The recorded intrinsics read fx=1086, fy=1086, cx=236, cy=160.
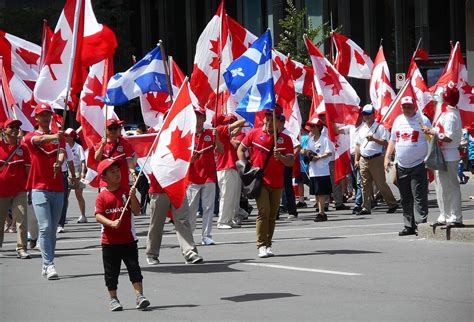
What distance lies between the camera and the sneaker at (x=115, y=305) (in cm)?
944

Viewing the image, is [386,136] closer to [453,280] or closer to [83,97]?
[83,97]

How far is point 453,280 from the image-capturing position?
1046 centimetres

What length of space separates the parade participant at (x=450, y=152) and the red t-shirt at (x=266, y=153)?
1.93 metres

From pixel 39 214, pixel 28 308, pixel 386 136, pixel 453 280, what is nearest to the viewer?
pixel 28 308

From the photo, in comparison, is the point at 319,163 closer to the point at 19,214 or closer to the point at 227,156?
the point at 227,156

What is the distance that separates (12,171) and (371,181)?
7.67 meters

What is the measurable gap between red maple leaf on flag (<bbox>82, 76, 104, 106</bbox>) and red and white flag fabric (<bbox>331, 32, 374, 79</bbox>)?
Result: 22.1ft

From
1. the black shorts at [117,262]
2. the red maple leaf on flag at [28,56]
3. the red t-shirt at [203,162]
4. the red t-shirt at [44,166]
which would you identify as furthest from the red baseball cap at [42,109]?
the red maple leaf on flag at [28,56]

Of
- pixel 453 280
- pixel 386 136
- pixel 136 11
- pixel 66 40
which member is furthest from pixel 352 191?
pixel 136 11

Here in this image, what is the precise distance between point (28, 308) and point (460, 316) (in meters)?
3.84

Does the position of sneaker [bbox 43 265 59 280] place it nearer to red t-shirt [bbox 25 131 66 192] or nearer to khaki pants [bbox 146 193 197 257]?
red t-shirt [bbox 25 131 66 192]

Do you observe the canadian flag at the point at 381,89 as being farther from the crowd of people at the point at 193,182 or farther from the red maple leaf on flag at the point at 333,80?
the red maple leaf on flag at the point at 333,80

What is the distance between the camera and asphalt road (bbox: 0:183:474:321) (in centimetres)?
909

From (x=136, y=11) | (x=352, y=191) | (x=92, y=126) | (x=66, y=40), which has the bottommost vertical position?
(x=352, y=191)
